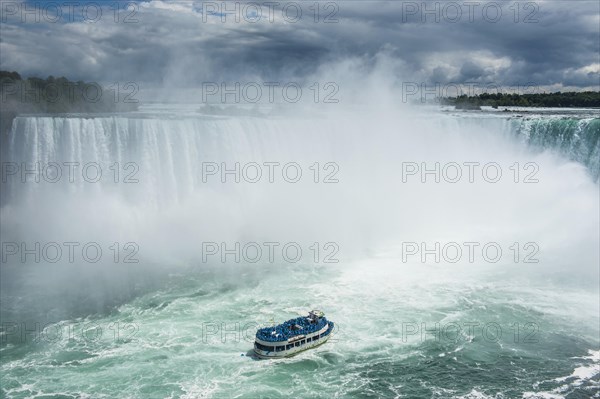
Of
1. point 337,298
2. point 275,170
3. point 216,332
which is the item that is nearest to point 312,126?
point 275,170

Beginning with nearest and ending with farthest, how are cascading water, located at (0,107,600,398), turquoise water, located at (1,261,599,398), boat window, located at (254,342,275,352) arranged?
turquoise water, located at (1,261,599,398)
cascading water, located at (0,107,600,398)
boat window, located at (254,342,275,352)

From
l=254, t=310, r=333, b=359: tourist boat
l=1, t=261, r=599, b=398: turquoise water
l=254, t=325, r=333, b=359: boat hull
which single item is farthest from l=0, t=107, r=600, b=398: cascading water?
l=254, t=310, r=333, b=359: tourist boat

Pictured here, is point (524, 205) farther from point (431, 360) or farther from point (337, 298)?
point (431, 360)

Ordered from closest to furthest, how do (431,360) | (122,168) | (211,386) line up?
(211,386) < (431,360) < (122,168)

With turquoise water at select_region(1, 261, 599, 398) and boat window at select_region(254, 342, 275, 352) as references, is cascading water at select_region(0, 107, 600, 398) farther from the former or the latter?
boat window at select_region(254, 342, 275, 352)

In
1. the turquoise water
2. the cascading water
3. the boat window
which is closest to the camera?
the turquoise water

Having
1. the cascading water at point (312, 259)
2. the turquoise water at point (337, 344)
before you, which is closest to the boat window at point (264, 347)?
the turquoise water at point (337, 344)
